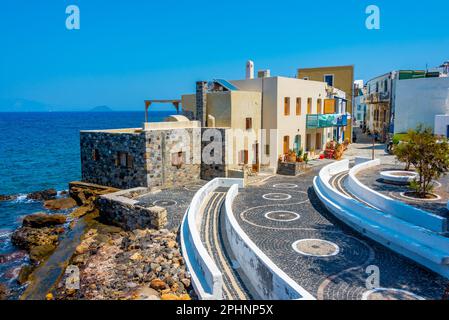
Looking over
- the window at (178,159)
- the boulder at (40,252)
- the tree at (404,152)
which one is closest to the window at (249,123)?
the window at (178,159)

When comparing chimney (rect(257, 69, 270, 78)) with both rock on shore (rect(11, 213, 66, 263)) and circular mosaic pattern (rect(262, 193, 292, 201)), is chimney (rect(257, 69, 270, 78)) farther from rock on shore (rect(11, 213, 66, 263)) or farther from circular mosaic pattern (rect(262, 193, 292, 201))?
rock on shore (rect(11, 213, 66, 263))

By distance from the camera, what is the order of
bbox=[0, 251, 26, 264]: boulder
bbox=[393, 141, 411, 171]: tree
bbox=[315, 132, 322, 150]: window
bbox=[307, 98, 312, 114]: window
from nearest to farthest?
bbox=[393, 141, 411, 171]: tree, bbox=[0, 251, 26, 264]: boulder, bbox=[307, 98, 312, 114]: window, bbox=[315, 132, 322, 150]: window

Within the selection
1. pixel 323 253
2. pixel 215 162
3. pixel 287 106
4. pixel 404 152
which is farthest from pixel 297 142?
pixel 323 253

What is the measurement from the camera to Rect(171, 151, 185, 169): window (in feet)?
82.4

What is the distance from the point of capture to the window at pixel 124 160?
960 inches

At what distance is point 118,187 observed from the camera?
25.4m

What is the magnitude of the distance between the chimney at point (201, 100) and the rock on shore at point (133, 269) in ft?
41.8

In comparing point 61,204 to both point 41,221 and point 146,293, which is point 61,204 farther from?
point 146,293

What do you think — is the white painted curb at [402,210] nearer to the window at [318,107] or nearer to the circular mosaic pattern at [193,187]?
the circular mosaic pattern at [193,187]

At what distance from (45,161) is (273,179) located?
139ft

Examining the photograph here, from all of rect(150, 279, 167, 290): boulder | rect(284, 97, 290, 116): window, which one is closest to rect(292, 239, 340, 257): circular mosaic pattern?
rect(150, 279, 167, 290): boulder

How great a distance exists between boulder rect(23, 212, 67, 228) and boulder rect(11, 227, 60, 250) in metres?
1.14
